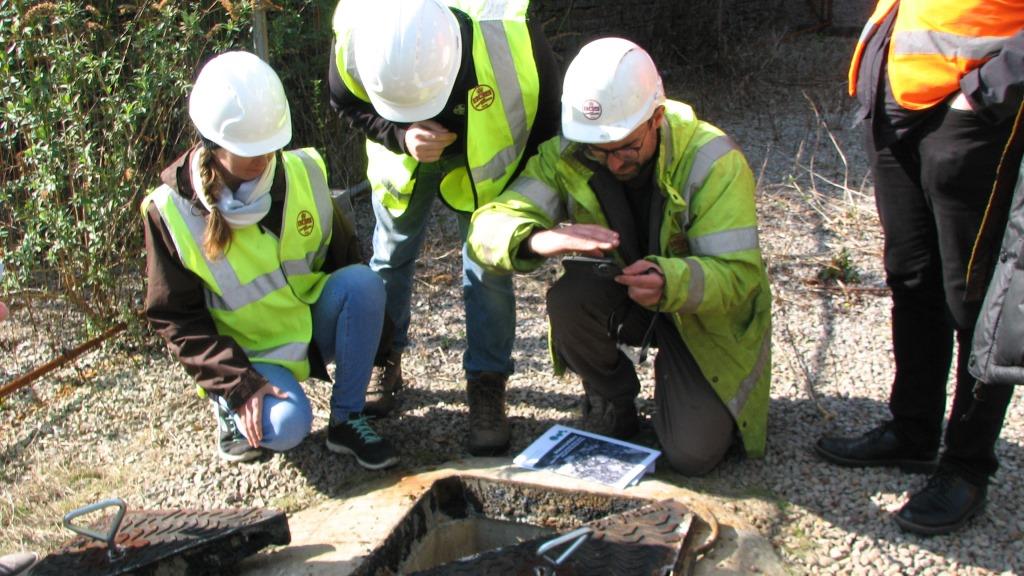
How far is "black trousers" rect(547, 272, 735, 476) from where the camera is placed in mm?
3348

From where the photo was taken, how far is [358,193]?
6.00m

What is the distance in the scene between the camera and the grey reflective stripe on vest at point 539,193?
3.33m

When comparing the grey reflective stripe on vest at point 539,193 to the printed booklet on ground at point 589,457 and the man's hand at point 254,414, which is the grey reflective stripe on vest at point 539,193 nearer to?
the printed booklet on ground at point 589,457

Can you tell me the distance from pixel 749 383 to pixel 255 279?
1650 mm

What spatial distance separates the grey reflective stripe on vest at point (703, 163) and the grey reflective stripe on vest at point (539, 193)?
418mm

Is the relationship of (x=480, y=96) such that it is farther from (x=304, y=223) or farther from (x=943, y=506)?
(x=943, y=506)

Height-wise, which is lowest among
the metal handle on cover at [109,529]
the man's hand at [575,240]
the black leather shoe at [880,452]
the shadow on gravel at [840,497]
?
the shadow on gravel at [840,497]

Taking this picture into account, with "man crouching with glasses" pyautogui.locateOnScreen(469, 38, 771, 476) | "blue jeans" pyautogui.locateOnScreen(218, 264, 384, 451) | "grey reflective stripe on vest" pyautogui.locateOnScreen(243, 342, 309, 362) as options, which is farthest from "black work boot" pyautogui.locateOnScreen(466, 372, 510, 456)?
"grey reflective stripe on vest" pyautogui.locateOnScreen(243, 342, 309, 362)

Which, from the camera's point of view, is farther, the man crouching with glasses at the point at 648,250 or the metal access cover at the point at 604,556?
the man crouching with glasses at the point at 648,250

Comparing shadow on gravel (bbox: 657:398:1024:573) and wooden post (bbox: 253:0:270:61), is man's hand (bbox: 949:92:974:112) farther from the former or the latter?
wooden post (bbox: 253:0:270:61)

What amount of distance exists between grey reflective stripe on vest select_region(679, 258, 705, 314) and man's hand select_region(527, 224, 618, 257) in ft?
0.77

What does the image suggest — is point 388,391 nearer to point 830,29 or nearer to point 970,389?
point 970,389

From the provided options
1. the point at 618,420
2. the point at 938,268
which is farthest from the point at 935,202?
the point at 618,420

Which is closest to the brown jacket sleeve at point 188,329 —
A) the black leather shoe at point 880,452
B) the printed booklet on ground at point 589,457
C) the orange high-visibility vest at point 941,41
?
the printed booklet on ground at point 589,457
